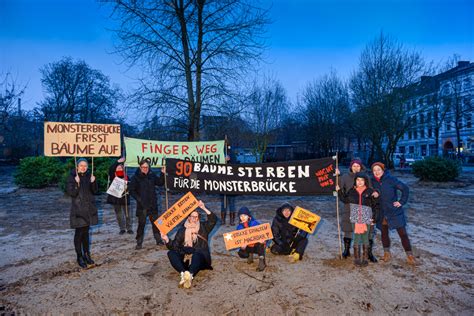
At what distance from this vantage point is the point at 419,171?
17219mm

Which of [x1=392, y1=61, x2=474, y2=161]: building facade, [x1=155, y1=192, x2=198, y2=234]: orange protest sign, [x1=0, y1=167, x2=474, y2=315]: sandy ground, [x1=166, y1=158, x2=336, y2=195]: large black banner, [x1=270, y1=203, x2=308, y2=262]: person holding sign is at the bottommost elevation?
[x1=0, y1=167, x2=474, y2=315]: sandy ground

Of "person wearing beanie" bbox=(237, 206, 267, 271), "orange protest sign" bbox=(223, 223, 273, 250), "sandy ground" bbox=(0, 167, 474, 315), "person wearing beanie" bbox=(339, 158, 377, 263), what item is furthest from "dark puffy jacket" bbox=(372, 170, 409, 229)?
"person wearing beanie" bbox=(237, 206, 267, 271)

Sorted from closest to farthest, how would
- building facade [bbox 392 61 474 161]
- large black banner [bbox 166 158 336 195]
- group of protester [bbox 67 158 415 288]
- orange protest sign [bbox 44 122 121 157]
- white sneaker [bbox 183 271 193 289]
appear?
white sneaker [bbox 183 271 193 289], group of protester [bbox 67 158 415 288], large black banner [bbox 166 158 336 195], orange protest sign [bbox 44 122 121 157], building facade [bbox 392 61 474 161]

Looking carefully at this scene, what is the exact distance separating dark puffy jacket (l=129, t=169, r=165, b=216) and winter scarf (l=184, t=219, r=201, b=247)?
1.51 meters

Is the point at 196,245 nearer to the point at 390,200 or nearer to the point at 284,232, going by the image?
the point at 284,232

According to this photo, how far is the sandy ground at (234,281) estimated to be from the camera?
377cm

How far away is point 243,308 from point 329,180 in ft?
9.21

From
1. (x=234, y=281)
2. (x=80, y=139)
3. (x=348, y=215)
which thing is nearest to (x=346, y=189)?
(x=348, y=215)

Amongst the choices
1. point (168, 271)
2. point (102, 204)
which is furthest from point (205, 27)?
point (168, 271)

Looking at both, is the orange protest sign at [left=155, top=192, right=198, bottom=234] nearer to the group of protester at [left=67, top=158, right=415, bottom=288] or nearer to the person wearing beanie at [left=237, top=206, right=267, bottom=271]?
the group of protester at [left=67, top=158, right=415, bottom=288]

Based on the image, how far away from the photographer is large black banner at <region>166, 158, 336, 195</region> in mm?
5711

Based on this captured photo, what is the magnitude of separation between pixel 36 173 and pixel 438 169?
2111 centimetres

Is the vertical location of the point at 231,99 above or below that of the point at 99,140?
above

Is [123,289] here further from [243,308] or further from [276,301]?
[276,301]
